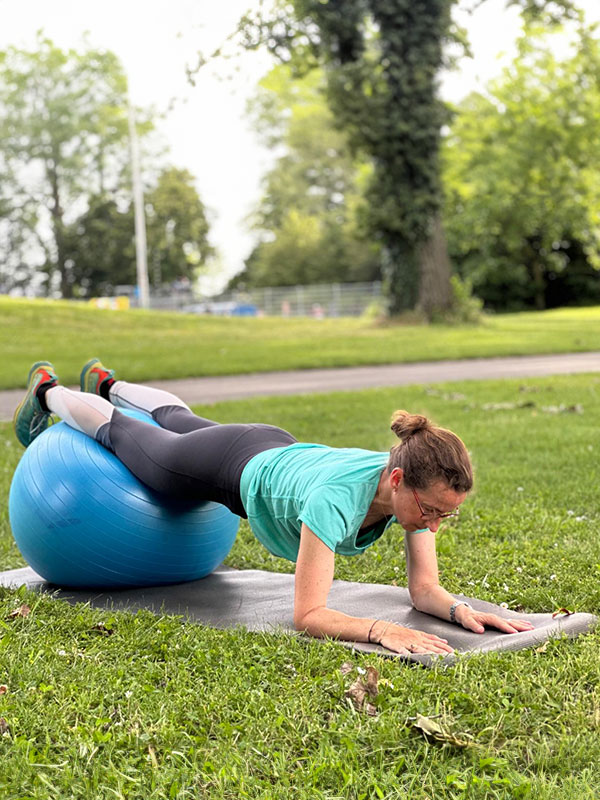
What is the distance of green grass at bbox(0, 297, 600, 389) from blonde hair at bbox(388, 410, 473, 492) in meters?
11.0

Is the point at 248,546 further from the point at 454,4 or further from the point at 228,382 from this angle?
the point at 454,4

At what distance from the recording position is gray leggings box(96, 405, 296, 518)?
4457 mm

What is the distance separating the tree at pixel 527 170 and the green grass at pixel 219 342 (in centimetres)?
1729

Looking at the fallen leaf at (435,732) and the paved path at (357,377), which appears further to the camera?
the paved path at (357,377)

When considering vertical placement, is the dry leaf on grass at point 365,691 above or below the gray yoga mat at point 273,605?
above

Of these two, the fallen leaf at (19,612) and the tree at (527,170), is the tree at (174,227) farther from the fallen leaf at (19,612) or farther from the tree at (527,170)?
the fallen leaf at (19,612)

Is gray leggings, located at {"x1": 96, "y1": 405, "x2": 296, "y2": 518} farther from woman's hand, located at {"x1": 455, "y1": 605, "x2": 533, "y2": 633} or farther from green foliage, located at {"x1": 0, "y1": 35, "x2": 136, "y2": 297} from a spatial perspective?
green foliage, located at {"x1": 0, "y1": 35, "x2": 136, "y2": 297}

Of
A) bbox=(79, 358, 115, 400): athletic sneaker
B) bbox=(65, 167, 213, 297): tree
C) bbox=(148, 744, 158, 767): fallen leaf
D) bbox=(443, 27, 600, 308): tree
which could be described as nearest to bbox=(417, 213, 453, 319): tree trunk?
bbox=(443, 27, 600, 308): tree

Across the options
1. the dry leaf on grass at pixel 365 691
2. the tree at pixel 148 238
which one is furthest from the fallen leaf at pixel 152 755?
the tree at pixel 148 238

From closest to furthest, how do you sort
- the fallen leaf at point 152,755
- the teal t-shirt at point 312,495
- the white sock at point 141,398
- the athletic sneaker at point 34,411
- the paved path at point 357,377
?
1. the fallen leaf at point 152,755
2. the teal t-shirt at point 312,495
3. the white sock at point 141,398
4. the athletic sneaker at point 34,411
5. the paved path at point 357,377

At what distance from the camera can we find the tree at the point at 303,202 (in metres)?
62.1

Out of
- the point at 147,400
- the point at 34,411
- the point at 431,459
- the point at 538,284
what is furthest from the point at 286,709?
the point at 538,284

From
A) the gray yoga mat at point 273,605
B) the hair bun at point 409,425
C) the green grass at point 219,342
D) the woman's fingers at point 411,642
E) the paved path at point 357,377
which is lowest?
the gray yoga mat at point 273,605

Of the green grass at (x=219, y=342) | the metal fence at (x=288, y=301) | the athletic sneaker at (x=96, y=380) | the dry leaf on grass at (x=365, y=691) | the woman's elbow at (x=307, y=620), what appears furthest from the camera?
the metal fence at (x=288, y=301)
